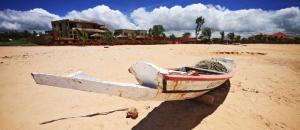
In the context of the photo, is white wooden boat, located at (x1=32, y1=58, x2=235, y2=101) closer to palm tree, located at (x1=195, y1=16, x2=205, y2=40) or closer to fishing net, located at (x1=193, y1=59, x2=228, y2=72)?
fishing net, located at (x1=193, y1=59, x2=228, y2=72)

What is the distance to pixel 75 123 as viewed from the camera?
4648mm

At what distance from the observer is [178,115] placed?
495cm

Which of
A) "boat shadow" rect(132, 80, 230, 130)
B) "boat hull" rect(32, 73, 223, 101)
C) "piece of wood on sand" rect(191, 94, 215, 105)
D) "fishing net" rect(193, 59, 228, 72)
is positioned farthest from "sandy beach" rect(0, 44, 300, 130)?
"boat hull" rect(32, 73, 223, 101)

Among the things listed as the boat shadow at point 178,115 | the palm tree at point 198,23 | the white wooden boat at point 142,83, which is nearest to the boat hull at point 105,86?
the white wooden boat at point 142,83

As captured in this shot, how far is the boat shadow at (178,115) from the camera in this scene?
14.8 ft

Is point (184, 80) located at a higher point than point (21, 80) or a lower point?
higher

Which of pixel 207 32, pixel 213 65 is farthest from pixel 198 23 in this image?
pixel 213 65

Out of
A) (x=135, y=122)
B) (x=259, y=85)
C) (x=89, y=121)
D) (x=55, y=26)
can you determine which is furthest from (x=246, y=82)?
(x=55, y=26)

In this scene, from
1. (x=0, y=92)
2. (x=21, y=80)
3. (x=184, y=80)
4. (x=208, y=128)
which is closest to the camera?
(x=184, y=80)

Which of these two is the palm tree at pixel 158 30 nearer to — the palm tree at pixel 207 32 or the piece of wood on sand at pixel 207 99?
the palm tree at pixel 207 32

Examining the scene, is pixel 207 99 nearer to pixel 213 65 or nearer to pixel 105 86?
pixel 213 65

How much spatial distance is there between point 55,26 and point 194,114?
47635 mm

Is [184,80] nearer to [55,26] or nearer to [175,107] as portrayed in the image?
[175,107]

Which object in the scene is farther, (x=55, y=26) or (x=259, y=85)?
(x=55, y=26)
